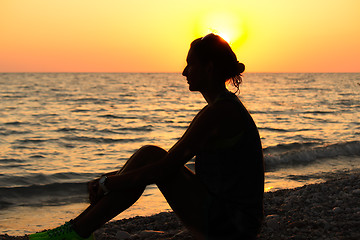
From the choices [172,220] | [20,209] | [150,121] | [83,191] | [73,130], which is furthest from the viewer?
[150,121]

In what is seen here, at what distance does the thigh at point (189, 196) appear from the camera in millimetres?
2871

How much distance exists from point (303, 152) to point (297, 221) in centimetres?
895

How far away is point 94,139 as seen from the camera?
1705cm

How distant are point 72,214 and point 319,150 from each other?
9282 millimetres

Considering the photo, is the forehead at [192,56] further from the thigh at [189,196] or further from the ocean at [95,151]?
the ocean at [95,151]

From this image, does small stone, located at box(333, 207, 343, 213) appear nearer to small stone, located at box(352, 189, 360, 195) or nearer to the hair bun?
small stone, located at box(352, 189, 360, 195)

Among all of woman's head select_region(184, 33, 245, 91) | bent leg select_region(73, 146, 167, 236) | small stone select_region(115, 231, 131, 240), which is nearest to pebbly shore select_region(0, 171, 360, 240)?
small stone select_region(115, 231, 131, 240)

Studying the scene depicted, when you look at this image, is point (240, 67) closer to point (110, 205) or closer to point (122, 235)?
point (110, 205)

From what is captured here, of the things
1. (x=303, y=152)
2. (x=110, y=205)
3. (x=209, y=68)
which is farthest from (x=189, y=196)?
(x=303, y=152)

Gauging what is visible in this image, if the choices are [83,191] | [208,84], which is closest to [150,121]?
[83,191]

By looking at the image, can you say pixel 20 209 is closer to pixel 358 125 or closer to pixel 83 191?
pixel 83 191

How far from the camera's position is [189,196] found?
2.89 metres

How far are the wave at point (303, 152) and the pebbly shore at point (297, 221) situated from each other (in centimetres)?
465

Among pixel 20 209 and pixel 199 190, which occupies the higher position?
pixel 199 190
